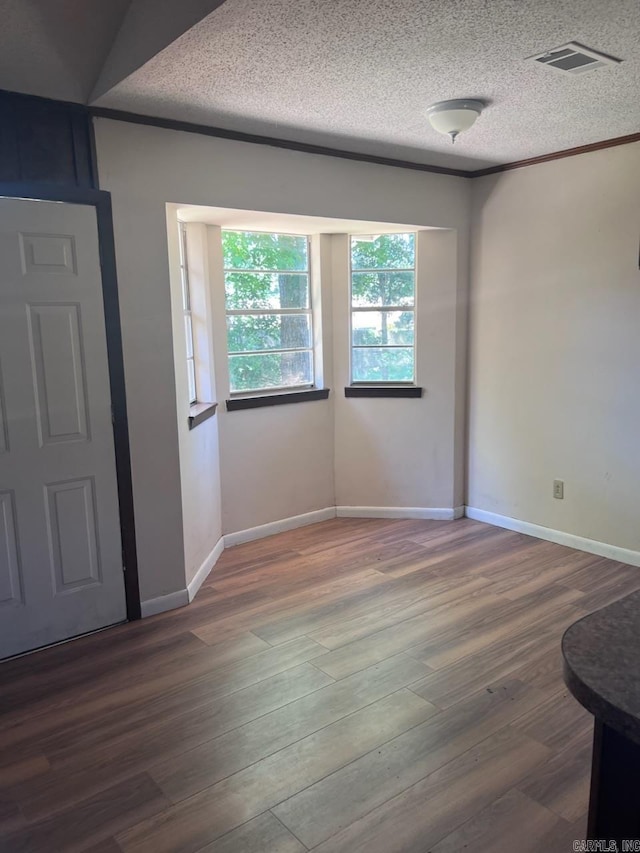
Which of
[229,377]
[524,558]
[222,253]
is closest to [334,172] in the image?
[222,253]

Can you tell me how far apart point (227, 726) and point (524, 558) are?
2169mm

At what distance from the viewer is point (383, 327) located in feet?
14.3

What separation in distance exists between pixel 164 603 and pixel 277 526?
1.22m

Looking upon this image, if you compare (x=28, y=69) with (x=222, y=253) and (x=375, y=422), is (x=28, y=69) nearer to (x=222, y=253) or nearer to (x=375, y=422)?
(x=222, y=253)

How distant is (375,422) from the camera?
441cm

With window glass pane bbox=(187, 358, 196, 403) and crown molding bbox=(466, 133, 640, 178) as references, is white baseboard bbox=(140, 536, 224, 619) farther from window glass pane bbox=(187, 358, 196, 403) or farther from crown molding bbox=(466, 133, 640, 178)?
crown molding bbox=(466, 133, 640, 178)

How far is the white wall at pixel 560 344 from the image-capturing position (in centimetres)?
350

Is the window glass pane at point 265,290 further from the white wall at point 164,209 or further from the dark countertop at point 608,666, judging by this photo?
the dark countertop at point 608,666

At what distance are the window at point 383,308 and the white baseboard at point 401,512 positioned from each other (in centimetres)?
91

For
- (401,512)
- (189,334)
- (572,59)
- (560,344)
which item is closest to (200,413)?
(189,334)

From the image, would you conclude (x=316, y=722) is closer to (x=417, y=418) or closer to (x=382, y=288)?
(x=417, y=418)

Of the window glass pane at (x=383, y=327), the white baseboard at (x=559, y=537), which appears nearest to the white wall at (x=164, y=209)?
the window glass pane at (x=383, y=327)

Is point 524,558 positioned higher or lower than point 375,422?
lower

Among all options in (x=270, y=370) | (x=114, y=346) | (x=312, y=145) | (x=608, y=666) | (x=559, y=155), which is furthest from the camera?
(x=270, y=370)
